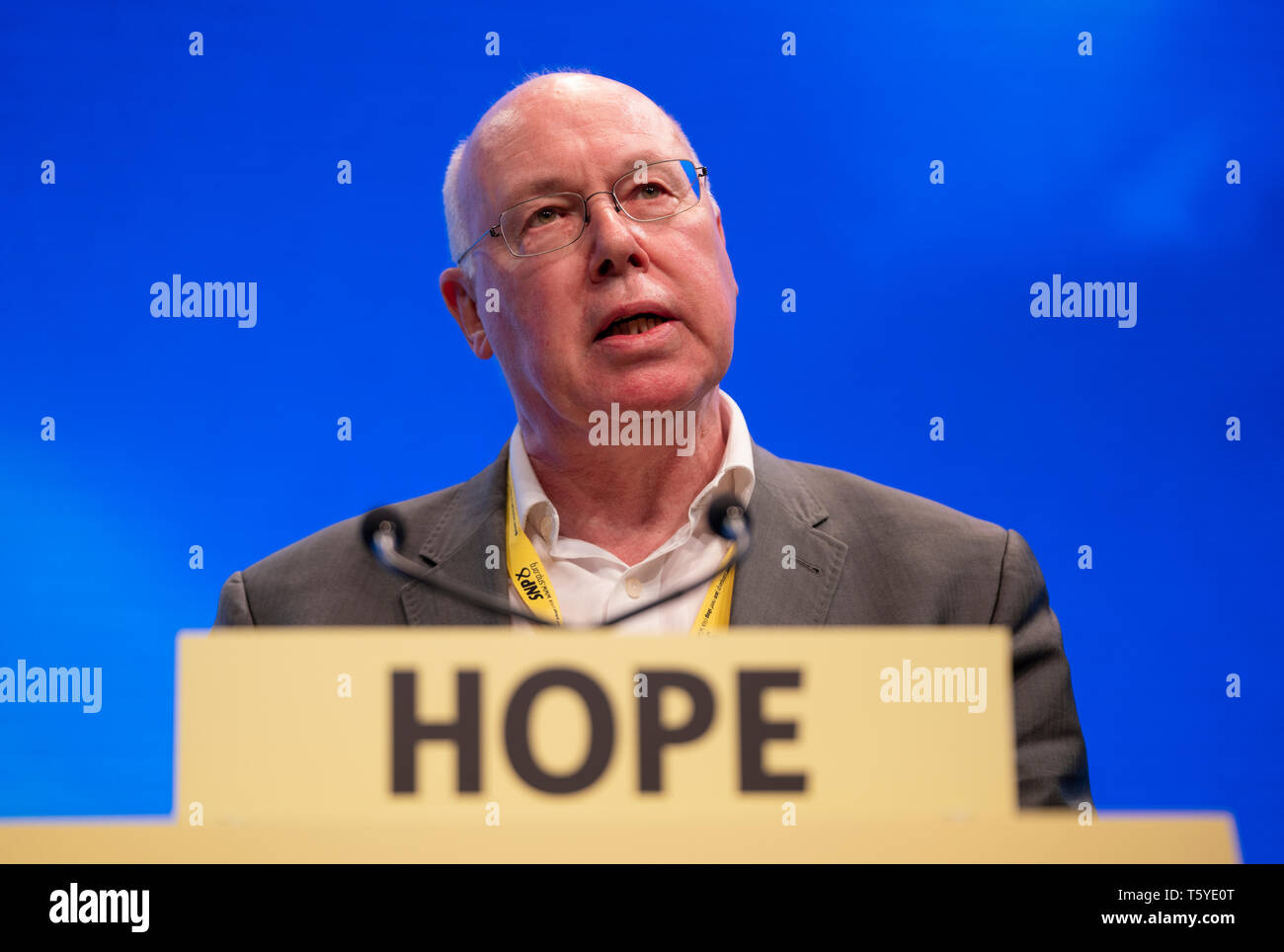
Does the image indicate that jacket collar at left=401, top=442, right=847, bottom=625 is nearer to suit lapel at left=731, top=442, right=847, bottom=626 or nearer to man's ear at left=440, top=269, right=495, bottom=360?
suit lapel at left=731, top=442, right=847, bottom=626

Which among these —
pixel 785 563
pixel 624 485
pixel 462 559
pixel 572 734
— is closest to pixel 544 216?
pixel 624 485

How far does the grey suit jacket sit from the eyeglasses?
416 mm

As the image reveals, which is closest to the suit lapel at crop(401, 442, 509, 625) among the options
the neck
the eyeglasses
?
the neck

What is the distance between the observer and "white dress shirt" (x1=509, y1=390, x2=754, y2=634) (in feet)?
6.05

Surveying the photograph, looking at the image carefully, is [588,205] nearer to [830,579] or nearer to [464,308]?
[464,308]

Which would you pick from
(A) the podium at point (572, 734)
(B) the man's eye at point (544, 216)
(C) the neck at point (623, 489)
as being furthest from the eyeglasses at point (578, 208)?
(A) the podium at point (572, 734)

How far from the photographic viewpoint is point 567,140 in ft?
6.42

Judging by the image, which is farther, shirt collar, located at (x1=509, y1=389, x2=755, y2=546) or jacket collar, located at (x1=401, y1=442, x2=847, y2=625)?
shirt collar, located at (x1=509, y1=389, x2=755, y2=546)

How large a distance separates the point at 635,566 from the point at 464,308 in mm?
625
